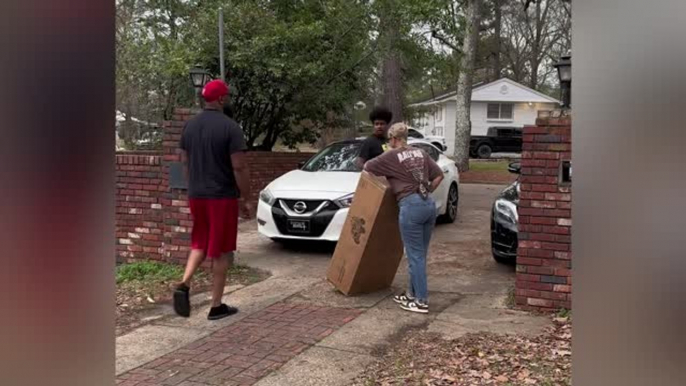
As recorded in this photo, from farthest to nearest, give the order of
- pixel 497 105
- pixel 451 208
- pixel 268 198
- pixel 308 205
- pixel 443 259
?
pixel 497 105 < pixel 451 208 < pixel 268 198 < pixel 443 259 < pixel 308 205

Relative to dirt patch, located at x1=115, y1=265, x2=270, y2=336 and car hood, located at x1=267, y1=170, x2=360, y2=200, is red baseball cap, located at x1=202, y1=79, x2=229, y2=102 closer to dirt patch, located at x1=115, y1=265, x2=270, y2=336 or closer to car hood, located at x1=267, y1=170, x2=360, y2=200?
dirt patch, located at x1=115, y1=265, x2=270, y2=336

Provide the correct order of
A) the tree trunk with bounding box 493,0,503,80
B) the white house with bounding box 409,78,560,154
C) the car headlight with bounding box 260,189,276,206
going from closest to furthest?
the car headlight with bounding box 260,189,276,206
the tree trunk with bounding box 493,0,503,80
the white house with bounding box 409,78,560,154

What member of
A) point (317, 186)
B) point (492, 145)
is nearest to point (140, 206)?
point (317, 186)

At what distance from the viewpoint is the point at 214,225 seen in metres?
5.16

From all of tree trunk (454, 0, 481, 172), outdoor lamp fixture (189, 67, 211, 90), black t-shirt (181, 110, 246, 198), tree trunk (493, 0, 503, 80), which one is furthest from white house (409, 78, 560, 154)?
black t-shirt (181, 110, 246, 198)

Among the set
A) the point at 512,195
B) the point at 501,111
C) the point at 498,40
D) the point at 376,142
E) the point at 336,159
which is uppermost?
the point at 498,40

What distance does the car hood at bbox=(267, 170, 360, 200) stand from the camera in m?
7.61

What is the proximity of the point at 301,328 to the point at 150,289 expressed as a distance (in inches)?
79.9

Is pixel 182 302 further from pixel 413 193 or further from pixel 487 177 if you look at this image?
pixel 487 177

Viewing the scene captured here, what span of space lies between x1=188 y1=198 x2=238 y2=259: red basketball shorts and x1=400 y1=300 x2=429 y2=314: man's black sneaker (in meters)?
1.59

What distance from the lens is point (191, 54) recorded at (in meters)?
11.5

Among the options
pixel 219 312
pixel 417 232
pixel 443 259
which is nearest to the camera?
pixel 219 312

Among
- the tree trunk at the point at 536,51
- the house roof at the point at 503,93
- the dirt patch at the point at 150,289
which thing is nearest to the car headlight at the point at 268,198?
the dirt patch at the point at 150,289
